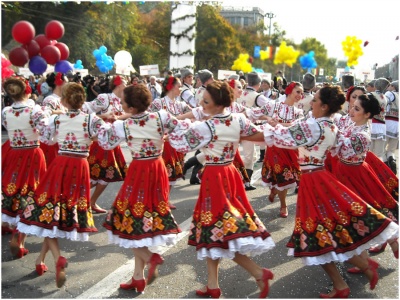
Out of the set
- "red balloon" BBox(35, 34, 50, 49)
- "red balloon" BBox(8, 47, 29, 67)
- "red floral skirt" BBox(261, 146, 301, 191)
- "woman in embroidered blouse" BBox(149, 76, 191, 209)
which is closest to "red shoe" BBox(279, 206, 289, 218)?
"red floral skirt" BBox(261, 146, 301, 191)

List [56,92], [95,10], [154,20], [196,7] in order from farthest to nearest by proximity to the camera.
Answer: [95,10], [154,20], [196,7], [56,92]

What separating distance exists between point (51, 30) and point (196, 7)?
27.7 feet

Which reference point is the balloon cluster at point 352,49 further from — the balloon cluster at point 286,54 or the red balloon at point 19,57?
the red balloon at point 19,57

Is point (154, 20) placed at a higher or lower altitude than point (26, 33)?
higher

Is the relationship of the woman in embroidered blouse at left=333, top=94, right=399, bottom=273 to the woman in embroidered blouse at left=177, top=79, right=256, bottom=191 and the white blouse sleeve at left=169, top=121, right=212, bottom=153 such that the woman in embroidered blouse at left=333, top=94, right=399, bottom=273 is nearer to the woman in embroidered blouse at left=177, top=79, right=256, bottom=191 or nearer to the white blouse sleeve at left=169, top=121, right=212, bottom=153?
the woman in embroidered blouse at left=177, top=79, right=256, bottom=191

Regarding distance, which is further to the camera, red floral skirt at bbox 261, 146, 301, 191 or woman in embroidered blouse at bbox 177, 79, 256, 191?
red floral skirt at bbox 261, 146, 301, 191

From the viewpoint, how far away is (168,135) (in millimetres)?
4457

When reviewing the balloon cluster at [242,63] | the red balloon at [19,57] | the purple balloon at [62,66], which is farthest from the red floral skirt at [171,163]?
the balloon cluster at [242,63]

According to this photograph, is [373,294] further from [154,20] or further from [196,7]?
[154,20]

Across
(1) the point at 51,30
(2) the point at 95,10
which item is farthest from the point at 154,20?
(1) the point at 51,30

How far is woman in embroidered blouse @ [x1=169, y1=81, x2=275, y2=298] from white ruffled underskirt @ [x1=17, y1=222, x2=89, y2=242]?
1.14 meters

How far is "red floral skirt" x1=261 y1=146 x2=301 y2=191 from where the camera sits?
666 centimetres

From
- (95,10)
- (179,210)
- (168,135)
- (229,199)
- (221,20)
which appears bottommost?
(179,210)

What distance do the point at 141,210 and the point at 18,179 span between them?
173 centimetres
